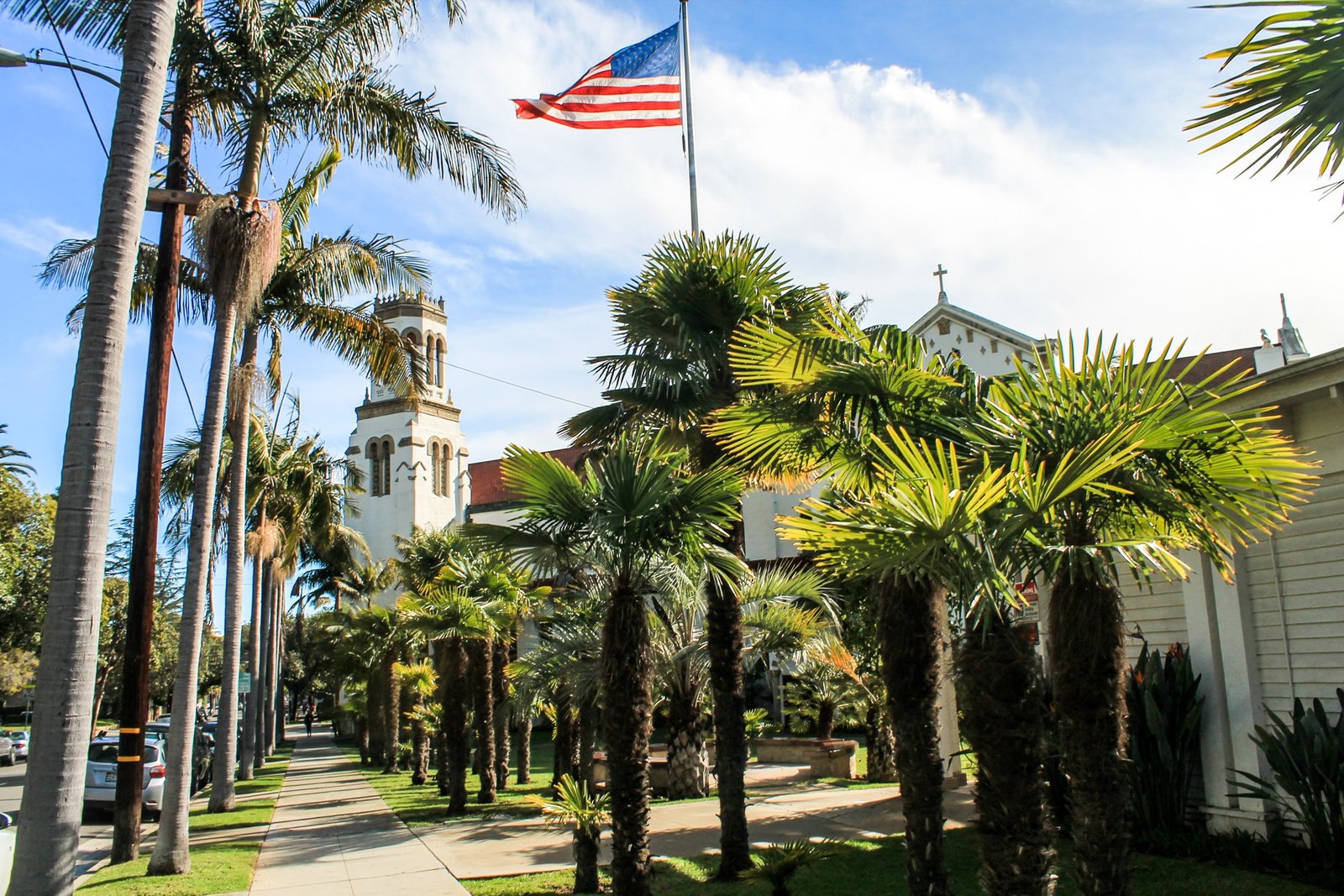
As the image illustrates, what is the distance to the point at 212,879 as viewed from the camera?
37.0ft

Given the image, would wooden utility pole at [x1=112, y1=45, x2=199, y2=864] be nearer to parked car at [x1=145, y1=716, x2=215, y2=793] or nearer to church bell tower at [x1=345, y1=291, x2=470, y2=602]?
parked car at [x1=145, y1=716, x2=215, y2=793]

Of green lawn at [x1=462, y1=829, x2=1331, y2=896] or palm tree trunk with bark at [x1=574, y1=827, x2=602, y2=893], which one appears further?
palm tree trunk with bark at [x1=574, y1=827, x2=602, y2=893]

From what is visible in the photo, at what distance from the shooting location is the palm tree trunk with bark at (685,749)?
17.3 metres

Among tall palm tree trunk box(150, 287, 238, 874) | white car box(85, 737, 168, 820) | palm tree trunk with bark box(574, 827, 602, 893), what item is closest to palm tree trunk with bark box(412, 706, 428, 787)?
white car box(85, 737, 168, 820)

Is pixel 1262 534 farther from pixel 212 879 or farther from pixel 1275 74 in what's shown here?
pixel 212 879

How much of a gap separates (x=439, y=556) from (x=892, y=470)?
2274 cm

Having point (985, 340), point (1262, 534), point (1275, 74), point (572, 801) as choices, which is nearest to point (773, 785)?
point (572, 801)

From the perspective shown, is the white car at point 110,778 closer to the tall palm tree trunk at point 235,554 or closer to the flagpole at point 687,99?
the tall palm tree trunk at point 235,554

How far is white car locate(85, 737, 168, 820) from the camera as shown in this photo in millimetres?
18781

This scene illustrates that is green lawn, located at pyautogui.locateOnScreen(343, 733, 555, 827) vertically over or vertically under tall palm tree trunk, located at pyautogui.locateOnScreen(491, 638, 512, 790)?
under

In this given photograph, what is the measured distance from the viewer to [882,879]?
993cm

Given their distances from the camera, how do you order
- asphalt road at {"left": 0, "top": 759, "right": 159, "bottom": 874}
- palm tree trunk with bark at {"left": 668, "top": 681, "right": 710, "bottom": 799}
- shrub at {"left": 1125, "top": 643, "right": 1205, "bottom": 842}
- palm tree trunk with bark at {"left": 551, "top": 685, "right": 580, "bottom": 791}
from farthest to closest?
palm tree trunk with bark at {"left": 668, "top": 681, "right": 710, "bottom": 799}, palm tree trunk with bark at {"left": 551, "top": 685, "right": 580, "bottom": 791}, asphalt road at {"left": 0, "top": 759, "right": 159, "bottom": 874}, shrub at {"left": 1125, "top": 643, "right": 1205, "bottom": 842}

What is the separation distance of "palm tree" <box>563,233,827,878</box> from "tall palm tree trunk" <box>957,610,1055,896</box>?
4.28 meters

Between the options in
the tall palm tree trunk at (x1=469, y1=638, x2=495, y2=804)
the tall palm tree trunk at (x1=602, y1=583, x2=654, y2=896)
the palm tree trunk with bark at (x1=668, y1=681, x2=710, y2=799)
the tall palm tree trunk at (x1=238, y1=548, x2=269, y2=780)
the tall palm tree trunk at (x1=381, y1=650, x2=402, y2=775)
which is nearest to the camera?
the tall palm tree trunk at (x1=602, y1=583, x2=654, y2=896)
